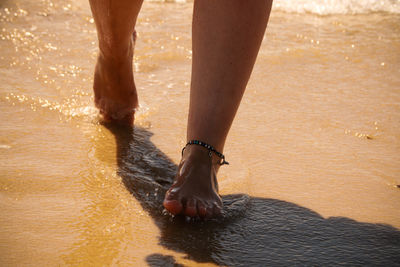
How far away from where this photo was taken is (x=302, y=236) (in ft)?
4.57

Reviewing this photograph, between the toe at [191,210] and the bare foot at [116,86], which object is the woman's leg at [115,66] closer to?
the bare foot at [116,86]

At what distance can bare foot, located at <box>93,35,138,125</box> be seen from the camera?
2141 millimetres

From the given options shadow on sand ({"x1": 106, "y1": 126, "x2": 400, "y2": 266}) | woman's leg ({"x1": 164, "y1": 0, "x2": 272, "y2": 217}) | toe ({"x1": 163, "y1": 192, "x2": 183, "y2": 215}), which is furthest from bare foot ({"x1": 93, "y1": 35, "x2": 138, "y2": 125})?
toe ({"x1": 163, "y1": 192, "x2": 183, "y2": 215})

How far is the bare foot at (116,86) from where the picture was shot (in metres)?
2.14

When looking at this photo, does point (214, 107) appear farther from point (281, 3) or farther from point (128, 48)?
point (281, 3)

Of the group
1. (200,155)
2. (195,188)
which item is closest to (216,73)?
(200,155)

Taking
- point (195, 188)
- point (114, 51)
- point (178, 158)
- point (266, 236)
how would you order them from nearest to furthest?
point (266, 236) → point (195, 188) → point (178, 158) → point (114, 51)

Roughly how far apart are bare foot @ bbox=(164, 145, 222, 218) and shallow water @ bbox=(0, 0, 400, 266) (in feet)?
0.14

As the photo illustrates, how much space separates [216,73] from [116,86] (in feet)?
2.44

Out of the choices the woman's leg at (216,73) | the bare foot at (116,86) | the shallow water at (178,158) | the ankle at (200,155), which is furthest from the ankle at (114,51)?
the ankle at (200,155)

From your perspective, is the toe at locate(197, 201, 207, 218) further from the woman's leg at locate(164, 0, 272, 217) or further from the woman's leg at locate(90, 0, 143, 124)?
the woman's leg at locate(90, 0, 143, 124)

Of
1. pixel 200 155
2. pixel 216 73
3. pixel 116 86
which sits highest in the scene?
pixel 216 73

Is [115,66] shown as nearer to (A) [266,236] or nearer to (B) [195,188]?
(B) [195,188]

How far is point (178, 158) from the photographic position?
6.11ft
